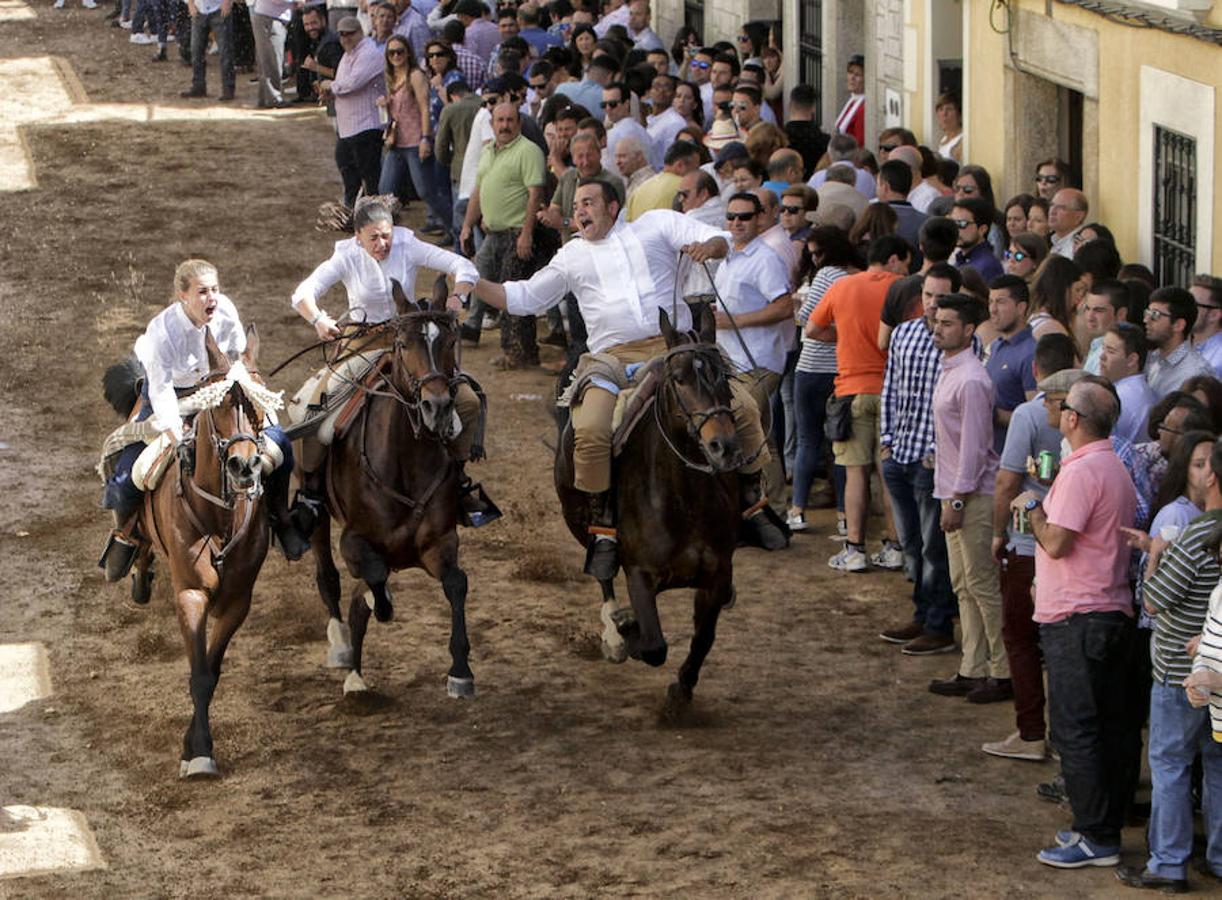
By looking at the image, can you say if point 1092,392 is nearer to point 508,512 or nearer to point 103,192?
point 508,512

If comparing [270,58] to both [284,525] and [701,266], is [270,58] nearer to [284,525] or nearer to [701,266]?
[701,266]

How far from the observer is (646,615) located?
10.7 meters

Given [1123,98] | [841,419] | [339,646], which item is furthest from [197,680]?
[1123,98]

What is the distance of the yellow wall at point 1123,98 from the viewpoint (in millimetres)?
12711

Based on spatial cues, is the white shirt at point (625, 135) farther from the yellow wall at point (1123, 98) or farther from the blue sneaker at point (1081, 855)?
the blue sneaker at point (1081, 855)

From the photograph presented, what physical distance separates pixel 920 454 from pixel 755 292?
7.34 ft

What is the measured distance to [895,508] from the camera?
1231cm

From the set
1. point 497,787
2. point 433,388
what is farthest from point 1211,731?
point 433,388

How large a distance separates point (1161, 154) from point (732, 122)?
543 cm

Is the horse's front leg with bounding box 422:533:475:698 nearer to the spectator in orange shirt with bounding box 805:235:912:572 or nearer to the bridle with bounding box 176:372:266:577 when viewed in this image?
the bridle with bounding box 176:372:266:577

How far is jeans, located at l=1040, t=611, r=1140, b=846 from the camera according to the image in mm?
9047

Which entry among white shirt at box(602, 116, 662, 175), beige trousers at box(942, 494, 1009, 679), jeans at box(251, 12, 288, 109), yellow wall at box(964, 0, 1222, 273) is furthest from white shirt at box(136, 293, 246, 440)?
jeans at box(251, 12, 288, 109)

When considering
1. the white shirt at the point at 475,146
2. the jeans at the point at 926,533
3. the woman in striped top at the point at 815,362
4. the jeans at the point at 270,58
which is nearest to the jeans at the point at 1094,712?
the jeans at the point at 926,533

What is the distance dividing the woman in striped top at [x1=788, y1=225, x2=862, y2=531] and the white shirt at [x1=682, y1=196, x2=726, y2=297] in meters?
0.64
